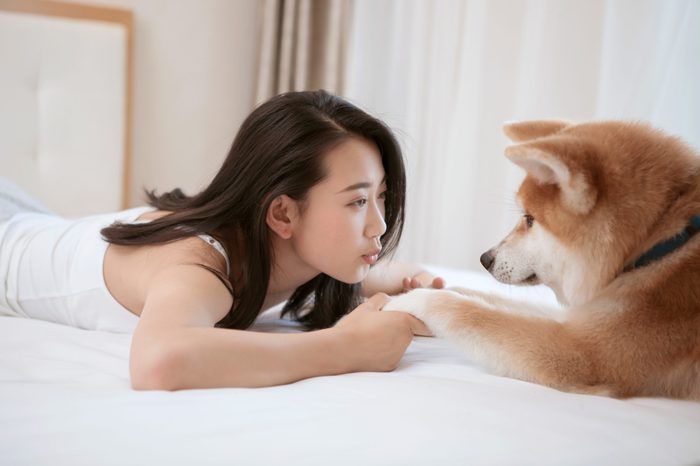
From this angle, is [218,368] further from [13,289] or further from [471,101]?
[471,101]

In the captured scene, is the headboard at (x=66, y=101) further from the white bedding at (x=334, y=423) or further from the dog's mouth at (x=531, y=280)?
the dog's mouth at (x=531, y=280)

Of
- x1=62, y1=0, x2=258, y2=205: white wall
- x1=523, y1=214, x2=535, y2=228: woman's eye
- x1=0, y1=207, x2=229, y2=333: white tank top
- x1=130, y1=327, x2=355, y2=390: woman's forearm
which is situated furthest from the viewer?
x1=62, y1=0, x2=258, y2=205: white wall

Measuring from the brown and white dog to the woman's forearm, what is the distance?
0.82ft

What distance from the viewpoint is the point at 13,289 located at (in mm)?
1656

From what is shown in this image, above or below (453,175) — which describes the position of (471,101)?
above

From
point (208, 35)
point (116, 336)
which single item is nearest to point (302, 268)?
point (116, 336)

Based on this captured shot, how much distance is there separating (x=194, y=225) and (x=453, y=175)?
196 centimetres

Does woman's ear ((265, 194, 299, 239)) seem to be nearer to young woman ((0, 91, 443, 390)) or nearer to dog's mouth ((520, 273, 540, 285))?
young woman ((0, 91, 443, 390))

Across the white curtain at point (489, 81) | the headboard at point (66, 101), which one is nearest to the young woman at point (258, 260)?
the white curtain at point (489, 81)

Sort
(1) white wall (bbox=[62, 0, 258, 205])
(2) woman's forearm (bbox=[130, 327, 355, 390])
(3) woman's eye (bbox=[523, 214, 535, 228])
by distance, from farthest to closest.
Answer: (1) white wall (bbox=[62, 0, 258, 205]), (3) woman's eye (bbox=[523, 214, 535, 228]), (2) woman's forearm (bbox=[130, 327, 355, 390])

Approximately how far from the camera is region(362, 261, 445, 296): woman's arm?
1820mm

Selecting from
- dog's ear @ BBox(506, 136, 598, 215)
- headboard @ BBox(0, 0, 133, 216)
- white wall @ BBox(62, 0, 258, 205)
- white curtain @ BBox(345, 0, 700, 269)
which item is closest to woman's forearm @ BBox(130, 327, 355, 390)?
dog's ear @ BBox(506, 136, 598, 215)

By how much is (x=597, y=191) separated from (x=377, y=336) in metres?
0.46

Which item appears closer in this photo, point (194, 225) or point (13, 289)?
point (194, 225)
